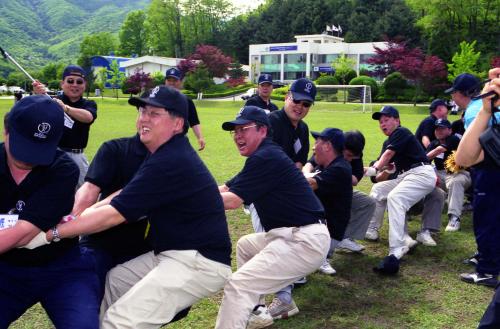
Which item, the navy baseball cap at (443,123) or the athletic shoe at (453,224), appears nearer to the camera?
the athletic shoe at (453,224)

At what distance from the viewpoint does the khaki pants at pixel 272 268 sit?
372 centimetres

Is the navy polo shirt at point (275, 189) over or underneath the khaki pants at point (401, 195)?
over

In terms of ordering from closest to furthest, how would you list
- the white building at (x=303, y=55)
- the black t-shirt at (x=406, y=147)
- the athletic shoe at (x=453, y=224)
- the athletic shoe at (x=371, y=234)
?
the black t-shirt at (x=406, y=147) < the athletic shoe at (x=371, y=234) < the athletic shoe at (x=453, y=224) < the white building at (x=303, y=55)

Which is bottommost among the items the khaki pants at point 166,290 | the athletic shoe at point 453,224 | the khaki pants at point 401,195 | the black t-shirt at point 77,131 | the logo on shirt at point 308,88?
the athletic shoe at point 453,224

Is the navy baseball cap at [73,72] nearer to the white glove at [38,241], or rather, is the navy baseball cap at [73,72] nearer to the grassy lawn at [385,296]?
the grassy lawn at [385,296]

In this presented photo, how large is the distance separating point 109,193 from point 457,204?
19.1 feet

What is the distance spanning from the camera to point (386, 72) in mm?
52500

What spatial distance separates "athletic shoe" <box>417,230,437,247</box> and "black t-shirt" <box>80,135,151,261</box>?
451 centimetres

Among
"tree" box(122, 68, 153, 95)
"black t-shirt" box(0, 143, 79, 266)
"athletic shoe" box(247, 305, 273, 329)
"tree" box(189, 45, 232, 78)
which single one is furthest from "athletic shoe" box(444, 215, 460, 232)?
"tree" box(189, 45, 232, 78)

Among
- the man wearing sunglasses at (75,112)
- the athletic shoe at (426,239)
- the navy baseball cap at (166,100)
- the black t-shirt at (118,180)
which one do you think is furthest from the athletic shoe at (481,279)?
the man wearing sunglasses at (75,112)

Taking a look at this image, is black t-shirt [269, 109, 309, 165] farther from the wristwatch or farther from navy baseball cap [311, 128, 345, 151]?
the wristwatch

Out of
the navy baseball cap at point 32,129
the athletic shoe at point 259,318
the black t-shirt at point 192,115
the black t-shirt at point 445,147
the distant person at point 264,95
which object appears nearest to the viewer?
the navy baseball cap at point 32,129

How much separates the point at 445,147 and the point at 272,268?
5380 mm

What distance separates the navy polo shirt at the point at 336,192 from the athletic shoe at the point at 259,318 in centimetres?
163
